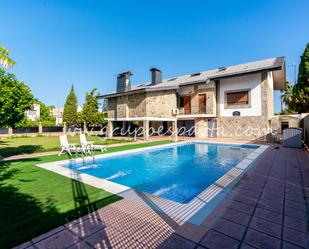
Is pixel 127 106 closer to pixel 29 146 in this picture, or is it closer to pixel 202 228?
pixel 29 146

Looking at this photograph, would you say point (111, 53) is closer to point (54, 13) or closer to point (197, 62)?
point (54, 13)

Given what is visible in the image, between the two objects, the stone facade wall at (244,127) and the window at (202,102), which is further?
the window at (202,102)

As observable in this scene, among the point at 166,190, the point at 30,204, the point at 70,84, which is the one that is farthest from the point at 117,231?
the point at 70,84

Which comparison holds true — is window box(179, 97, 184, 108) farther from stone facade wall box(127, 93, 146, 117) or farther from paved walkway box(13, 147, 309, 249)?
paved walkway box(13, 147, 309, 249)

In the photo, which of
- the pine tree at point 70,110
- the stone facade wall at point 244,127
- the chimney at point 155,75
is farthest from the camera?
the pine tree at point 70,110

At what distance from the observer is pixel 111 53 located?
25031mm

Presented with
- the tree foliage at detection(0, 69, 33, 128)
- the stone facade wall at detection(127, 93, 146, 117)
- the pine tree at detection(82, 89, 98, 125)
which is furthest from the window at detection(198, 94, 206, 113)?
the pine tree at detection(82, 89, 98, 125)

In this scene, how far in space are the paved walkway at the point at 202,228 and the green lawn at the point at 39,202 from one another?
0.29 metres

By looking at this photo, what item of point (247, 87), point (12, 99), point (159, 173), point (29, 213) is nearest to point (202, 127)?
point (247, 87)

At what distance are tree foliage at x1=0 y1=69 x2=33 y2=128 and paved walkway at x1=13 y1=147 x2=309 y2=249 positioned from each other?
7.05 meters

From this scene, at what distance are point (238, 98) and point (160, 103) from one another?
8.96 meters

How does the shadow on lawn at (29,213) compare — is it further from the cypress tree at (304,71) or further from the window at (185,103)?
the cypress tree at (304,71)

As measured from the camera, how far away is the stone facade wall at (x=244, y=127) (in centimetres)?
1956

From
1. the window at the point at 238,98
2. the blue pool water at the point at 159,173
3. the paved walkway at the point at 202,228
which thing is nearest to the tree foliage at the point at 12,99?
the blue pool water at the point at 159,173
